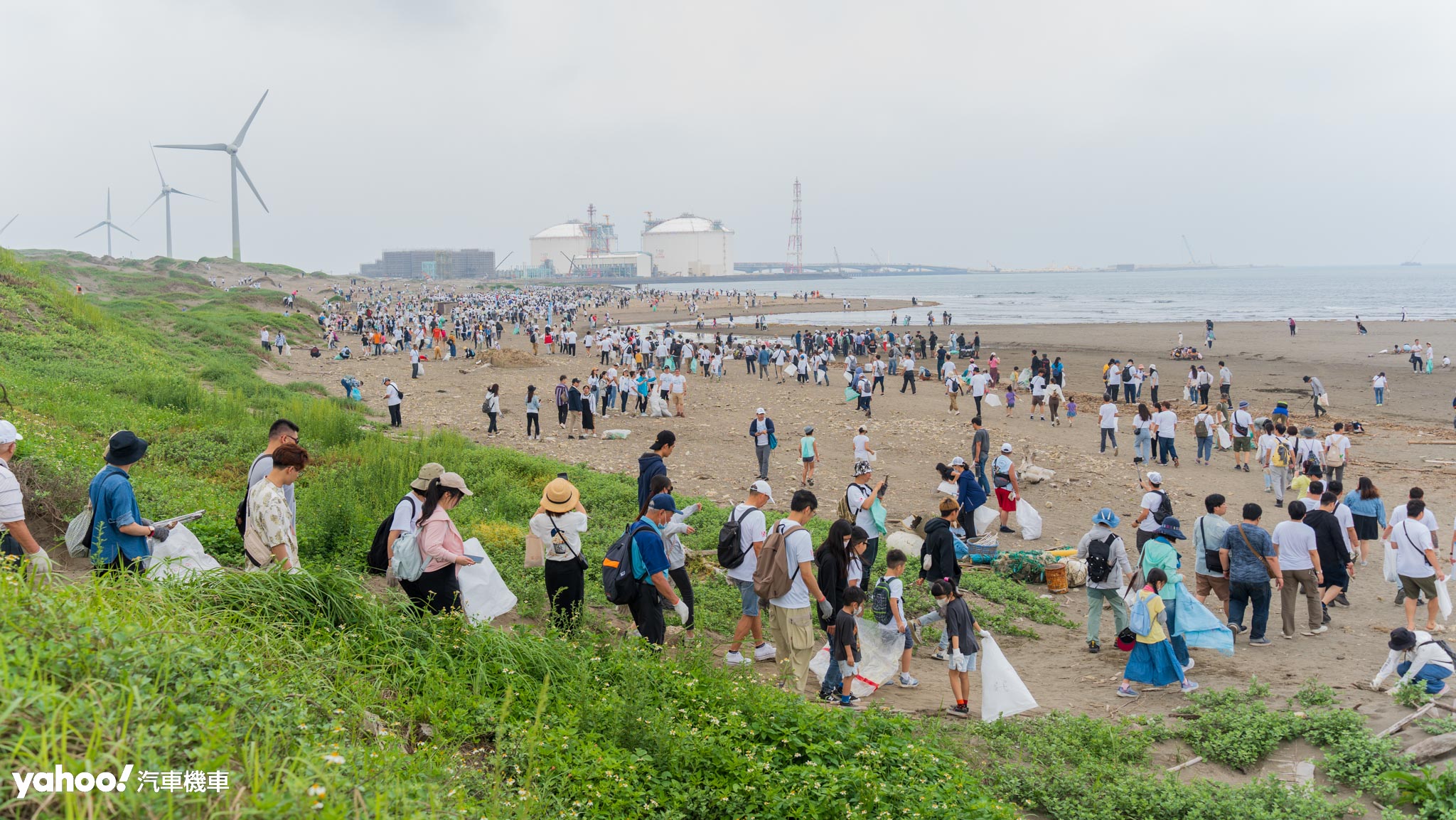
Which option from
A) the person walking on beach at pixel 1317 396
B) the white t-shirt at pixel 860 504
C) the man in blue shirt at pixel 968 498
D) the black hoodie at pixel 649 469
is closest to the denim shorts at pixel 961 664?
the white t-shirt at pixel 860 504

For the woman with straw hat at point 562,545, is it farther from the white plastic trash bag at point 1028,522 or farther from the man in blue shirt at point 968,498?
the white plastic trash bag at point 1028,522

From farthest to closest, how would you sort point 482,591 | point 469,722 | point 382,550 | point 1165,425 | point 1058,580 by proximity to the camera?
point 1165,425, point 1058,580, point 382,550, point 482,591, point 469,722

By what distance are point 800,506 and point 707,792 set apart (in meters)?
2.57

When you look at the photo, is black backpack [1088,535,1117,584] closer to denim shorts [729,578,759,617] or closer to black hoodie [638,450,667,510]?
denim shorts [729,578,759,617]

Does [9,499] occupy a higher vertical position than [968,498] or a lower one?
higher

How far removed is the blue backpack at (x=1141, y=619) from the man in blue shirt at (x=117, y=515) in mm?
7119

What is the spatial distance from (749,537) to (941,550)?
206 cm

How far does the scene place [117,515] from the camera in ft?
17.3

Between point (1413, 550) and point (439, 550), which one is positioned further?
point (1413, 550)

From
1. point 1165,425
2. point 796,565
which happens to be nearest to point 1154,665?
point 796,565

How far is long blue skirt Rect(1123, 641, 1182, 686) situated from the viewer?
7.28 meters

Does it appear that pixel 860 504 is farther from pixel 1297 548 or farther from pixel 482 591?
pixel 482 591

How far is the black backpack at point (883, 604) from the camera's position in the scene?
7.21m

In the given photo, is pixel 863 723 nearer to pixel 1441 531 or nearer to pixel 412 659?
pixel 412 659
